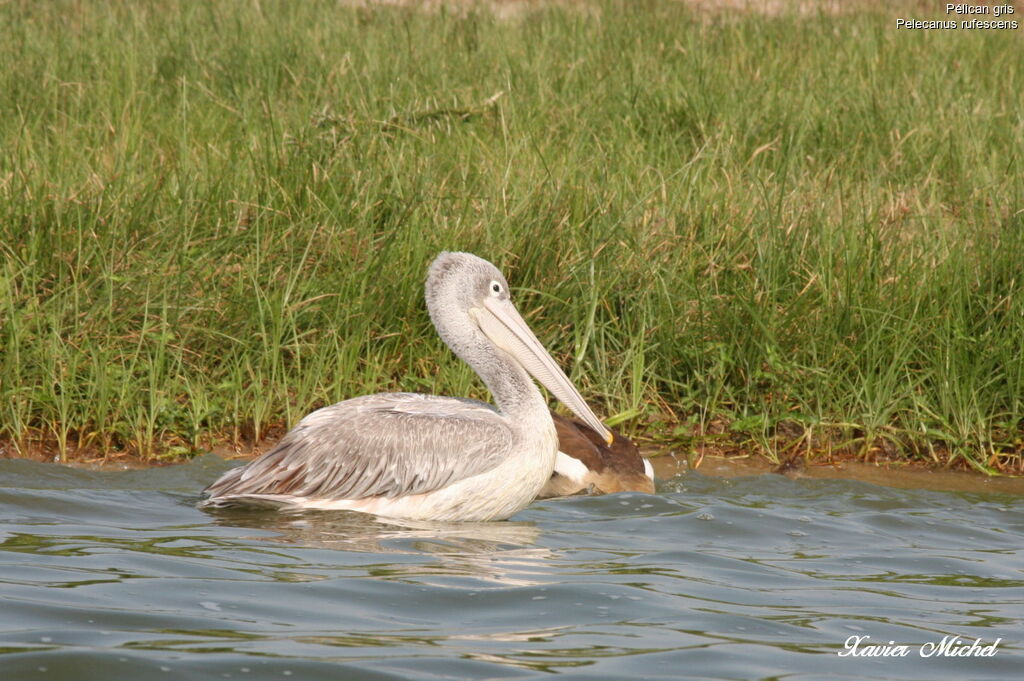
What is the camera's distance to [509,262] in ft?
22.4

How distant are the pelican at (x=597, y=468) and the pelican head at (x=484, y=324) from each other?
28 cm

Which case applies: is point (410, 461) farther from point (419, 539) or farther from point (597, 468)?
point (597, 468)

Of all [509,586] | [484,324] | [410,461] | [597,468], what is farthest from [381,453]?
[509,586]

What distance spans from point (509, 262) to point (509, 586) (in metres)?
2.79

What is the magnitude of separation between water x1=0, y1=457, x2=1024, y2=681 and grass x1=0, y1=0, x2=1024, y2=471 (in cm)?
55

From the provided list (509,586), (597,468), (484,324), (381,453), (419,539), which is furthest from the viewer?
(597,468)

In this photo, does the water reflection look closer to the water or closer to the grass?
the water

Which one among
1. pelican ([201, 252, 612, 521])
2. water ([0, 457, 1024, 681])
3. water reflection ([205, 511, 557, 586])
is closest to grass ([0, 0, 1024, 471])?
water ([0, 457, 1024, 681])

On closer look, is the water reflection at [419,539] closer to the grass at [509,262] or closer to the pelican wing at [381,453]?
the pelican wing at [381,453]

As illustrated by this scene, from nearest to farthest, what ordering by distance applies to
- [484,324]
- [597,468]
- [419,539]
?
[419,539] < [484,324] < [597,468]

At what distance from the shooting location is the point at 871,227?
6.87 metres

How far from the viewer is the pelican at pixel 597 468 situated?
5.91 m

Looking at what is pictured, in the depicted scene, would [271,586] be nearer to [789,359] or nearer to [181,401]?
[181,401]

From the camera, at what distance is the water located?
11.6 ft
